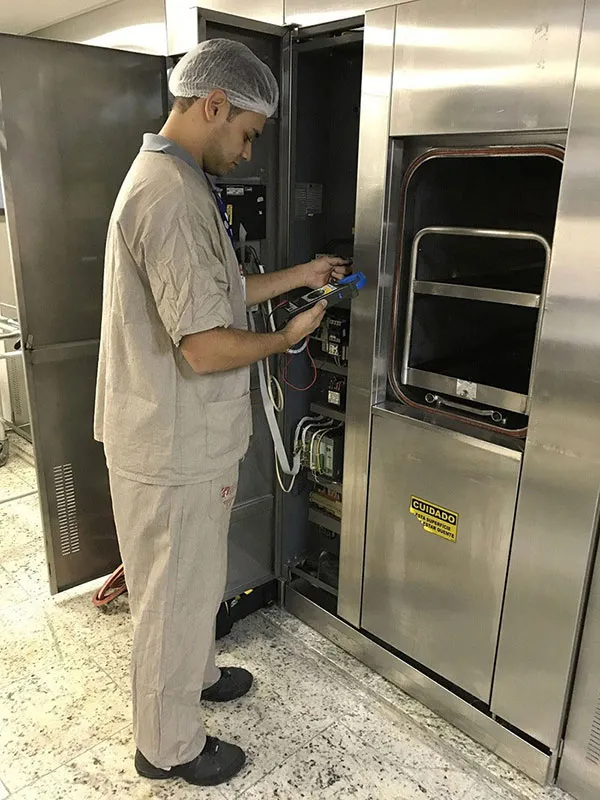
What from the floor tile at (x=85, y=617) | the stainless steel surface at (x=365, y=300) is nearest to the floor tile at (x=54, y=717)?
the floor tile at (x=85, y=617)

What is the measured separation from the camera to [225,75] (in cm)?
150

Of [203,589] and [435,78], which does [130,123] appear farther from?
[203,589]

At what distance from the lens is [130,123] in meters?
Result: 2.25

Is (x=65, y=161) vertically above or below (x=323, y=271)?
above

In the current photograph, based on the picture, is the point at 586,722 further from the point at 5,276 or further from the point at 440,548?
the point at 5,276

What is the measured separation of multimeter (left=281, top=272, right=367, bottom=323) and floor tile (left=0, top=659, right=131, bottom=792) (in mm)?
1340

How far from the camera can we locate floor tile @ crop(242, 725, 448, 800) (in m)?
1.76

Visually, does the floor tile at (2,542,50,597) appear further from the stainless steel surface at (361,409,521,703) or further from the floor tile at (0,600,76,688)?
the stainless steel surface at (361,409,521,703)

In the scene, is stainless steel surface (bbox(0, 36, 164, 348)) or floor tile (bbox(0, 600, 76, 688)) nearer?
stainless steel surface (bbox(0, 36, 164, 348))

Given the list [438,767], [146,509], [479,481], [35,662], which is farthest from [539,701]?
[35,662]

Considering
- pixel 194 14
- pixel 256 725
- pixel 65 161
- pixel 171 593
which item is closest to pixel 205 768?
pixel 256 725

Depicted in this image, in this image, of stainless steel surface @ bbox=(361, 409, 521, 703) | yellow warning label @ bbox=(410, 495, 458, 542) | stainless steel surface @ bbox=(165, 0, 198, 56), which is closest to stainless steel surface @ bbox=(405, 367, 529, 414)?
stainless steel surface @ bbox=(361, 409, 521, 703)

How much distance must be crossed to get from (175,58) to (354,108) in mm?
613

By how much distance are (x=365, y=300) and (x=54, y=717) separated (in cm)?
156
